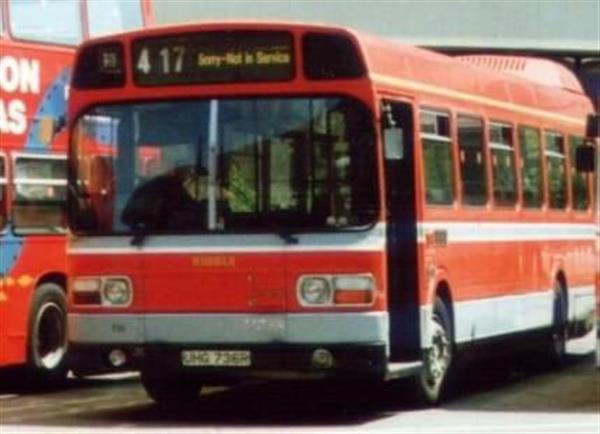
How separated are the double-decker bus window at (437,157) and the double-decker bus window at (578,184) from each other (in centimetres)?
528

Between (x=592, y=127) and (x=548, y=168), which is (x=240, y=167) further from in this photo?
(x=592, y=127)

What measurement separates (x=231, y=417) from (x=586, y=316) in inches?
301

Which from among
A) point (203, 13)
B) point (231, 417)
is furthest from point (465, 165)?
point (203, 13)

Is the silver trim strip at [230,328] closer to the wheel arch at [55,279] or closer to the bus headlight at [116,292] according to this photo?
A: the bus headlight at [116,292]

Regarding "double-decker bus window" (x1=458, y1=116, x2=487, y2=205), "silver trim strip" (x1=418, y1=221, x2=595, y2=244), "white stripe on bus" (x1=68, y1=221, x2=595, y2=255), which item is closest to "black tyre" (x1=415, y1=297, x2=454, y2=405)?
"silver trim strip" (x1=418, y1=221, x2=595, y2=244)

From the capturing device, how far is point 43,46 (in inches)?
798

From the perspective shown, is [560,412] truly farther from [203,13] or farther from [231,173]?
[203,13]

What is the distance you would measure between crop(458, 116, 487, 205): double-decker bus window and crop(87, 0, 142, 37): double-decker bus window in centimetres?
452

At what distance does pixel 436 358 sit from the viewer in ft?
56.9

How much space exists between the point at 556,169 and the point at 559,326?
167 centimetres

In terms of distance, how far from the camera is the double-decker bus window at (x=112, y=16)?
2127 cm

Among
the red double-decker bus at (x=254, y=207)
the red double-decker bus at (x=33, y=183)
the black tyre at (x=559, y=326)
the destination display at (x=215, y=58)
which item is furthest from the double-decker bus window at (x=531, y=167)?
the destination display at (x=215, y=58)

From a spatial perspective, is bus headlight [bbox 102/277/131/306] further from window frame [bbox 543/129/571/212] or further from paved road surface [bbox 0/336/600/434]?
window frame [bbox 543/129/571/212]

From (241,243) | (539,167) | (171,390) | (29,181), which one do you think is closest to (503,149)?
(539,167)
